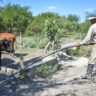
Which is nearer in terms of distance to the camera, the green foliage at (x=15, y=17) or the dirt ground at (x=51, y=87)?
the dirt ground at (x=51, y=87)

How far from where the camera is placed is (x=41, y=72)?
11008 mm

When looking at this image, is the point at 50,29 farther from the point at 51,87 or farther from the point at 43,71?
the point at 51,87

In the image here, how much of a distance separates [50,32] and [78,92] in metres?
12.2

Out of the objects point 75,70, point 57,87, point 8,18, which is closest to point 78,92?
point 57,87

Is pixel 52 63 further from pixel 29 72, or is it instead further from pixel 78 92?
pixel 78 92

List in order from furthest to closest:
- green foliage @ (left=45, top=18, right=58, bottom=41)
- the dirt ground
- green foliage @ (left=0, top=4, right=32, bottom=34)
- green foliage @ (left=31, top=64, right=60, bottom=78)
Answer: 1. green foliage @ (left=0, top=4, right=32, bottom=34)
2. green foliage @ (left=45, top=18, right=58, bottom=41)
3. green foliage @ (left=31, top=64, right=60, bottom=78)
4. the dirt ground

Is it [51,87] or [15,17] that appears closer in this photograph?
[51,87]

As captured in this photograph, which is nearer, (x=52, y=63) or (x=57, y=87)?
(x=57, y=87)

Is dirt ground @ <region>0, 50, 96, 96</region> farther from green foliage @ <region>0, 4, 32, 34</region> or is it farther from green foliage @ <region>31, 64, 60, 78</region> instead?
green foliage @ <region>0, 4, 32, 34</region>

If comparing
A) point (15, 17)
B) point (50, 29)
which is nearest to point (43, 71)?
point (50, 29)

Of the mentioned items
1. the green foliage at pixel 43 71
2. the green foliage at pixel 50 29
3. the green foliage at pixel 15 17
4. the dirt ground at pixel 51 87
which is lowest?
the dirt ground at pixel 51 87

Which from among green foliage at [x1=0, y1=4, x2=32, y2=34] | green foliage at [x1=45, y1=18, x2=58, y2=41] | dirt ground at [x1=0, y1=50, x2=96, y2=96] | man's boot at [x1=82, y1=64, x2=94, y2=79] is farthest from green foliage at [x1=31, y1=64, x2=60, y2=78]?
green foliage at [x1=0, y1=4, x2=32, y2=34]

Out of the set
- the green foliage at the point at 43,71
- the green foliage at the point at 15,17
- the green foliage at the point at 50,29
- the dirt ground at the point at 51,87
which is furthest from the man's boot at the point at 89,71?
the green foliage at the point at 15,17

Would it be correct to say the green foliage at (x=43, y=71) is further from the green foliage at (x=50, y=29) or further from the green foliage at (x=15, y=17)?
the green foliage at (x=15, y=17)
